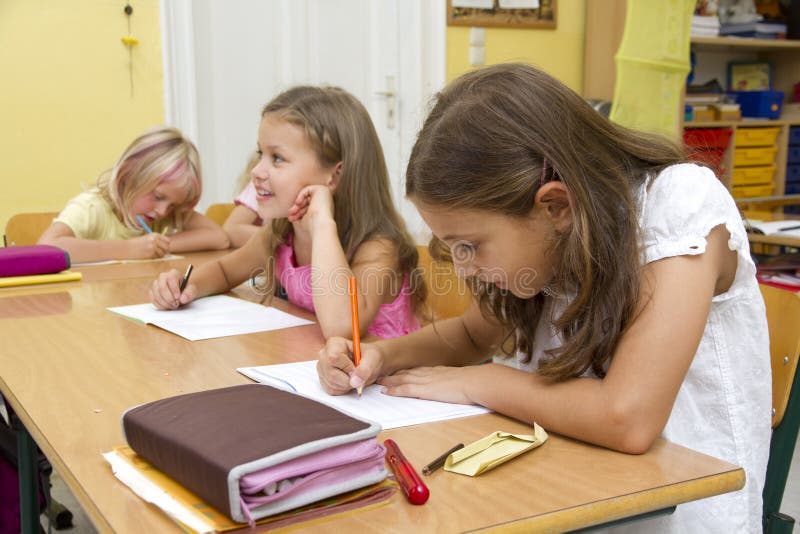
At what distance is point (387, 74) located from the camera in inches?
160

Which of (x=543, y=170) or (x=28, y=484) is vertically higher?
(x=543, y=170)

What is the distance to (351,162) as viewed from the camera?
67.6 inches

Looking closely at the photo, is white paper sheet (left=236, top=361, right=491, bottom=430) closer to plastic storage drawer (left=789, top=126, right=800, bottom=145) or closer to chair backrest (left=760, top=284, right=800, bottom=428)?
chair backrest (left=760, top=284, right=800, bottom=428)

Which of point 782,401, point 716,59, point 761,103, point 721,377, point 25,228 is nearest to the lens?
point 721,377

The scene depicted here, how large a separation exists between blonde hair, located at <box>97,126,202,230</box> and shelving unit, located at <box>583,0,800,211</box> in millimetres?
2396

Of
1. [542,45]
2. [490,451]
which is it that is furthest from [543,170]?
[542,45]

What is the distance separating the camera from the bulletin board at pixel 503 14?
13.0 ft

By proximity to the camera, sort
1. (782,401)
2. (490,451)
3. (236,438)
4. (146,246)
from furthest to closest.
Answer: (146,246)
(782,401)
(490,451)
(236,438)

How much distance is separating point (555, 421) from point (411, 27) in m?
3.32

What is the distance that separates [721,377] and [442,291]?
31.0 inches

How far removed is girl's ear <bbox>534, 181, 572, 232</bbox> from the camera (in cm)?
93

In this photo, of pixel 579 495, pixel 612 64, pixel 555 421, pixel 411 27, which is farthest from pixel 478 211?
pixel 612 64

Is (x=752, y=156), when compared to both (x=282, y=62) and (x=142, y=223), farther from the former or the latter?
(x=142, y=223)

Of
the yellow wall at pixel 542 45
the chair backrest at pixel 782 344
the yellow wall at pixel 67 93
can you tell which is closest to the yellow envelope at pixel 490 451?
the chair backrest at pixel 782 344
